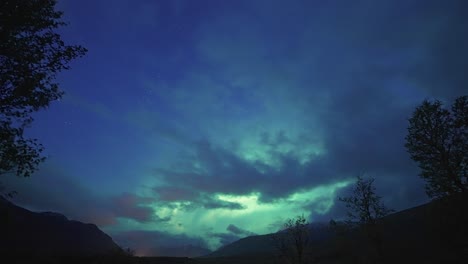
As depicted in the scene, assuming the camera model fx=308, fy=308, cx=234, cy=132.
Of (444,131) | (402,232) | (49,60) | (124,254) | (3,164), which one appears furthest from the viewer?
(402,232)

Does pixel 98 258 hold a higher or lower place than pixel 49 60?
lower

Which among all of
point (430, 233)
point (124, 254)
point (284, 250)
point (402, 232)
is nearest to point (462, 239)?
point (284, 250)

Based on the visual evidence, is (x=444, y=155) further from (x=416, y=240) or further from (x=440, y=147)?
(x=416, y=240)

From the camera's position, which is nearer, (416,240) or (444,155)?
(444,155)

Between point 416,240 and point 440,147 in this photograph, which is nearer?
point 440,147

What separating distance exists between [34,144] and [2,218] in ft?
14.4

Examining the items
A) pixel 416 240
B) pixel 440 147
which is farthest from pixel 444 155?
pixel 416 240

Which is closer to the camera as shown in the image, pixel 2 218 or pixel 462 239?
pixel 2 218

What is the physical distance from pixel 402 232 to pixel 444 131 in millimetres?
66278

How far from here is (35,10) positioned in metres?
18.4

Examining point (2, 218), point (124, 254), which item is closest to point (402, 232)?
point (124, 254)

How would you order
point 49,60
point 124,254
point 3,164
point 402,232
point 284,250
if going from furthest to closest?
point 402,232, point 124,254, point 284,250, point 49,60, point 3,164

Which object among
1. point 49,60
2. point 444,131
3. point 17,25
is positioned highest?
point 444,131

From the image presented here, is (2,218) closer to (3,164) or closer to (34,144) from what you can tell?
(3,164)
